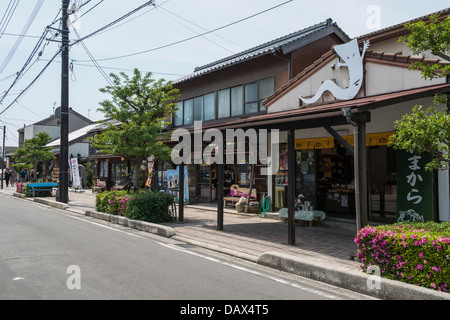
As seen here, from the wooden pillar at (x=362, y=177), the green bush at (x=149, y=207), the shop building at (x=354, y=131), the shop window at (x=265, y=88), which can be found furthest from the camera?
the shop window at (x=265, y=88)

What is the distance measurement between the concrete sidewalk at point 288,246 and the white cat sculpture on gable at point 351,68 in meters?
4.08

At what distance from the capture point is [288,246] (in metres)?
8.22

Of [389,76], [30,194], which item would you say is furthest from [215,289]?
[30,194]

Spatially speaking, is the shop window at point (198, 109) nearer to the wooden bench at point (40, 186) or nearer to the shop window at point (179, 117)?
the shop window at point (179, 117)

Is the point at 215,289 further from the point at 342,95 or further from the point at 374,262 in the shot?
the point at 342,95

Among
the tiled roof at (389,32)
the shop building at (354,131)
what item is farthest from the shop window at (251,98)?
the tiled roof at (389,32)

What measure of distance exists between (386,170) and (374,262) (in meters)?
6.67

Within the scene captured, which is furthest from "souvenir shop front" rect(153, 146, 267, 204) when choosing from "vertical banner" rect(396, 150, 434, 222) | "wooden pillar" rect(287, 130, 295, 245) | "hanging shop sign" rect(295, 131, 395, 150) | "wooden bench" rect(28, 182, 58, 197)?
"wooden bench" rect(28, 182, 58, 197)

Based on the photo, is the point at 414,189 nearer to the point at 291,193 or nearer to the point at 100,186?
the point at 291,193

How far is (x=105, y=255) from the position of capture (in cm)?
718

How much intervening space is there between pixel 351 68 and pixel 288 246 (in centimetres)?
562

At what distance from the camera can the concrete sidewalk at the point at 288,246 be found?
513 cm

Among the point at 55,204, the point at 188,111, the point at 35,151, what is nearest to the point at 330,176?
the point at 188,111

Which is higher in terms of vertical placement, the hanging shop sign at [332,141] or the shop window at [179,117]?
the shop window at [179,117]
